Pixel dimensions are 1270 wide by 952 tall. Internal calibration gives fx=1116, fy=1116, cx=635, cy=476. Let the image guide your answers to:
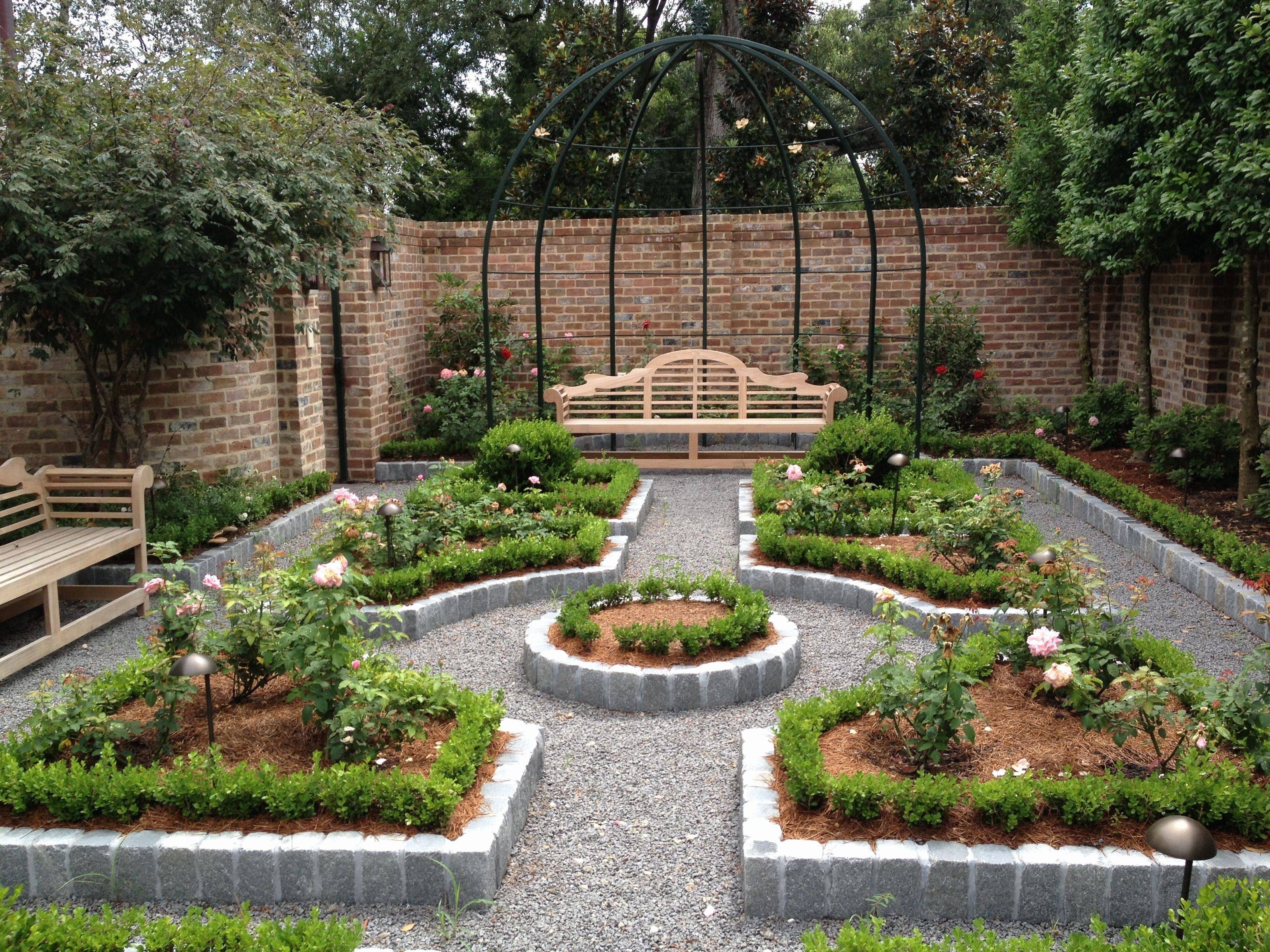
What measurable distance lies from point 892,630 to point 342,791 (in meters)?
2.14

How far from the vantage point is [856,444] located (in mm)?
8531

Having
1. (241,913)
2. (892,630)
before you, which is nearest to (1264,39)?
(892,630)

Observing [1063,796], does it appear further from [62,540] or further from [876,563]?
[62,540]

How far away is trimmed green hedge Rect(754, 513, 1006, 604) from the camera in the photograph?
6.24 metres

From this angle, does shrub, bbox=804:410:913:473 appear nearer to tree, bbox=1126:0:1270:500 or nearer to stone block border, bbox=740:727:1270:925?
tree, bbox=1126:0:1270:500

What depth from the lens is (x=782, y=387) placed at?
11039mm

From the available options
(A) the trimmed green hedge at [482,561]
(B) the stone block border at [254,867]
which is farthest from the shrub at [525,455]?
(B) the stone block border at [254,867]

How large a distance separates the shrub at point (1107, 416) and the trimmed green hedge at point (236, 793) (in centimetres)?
857

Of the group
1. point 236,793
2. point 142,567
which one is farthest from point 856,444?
point 236,793

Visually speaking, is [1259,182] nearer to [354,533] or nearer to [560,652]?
[560,652]

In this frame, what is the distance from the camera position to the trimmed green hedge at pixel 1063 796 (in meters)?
3.65

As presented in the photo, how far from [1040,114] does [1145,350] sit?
2656 millimetres

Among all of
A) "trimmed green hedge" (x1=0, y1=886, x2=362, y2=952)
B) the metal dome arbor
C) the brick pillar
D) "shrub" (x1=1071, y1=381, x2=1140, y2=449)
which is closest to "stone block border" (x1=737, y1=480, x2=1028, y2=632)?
the metal dome arbor

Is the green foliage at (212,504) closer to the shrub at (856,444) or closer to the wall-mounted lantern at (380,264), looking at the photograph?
the wall-mounted lantern at (380,264)
